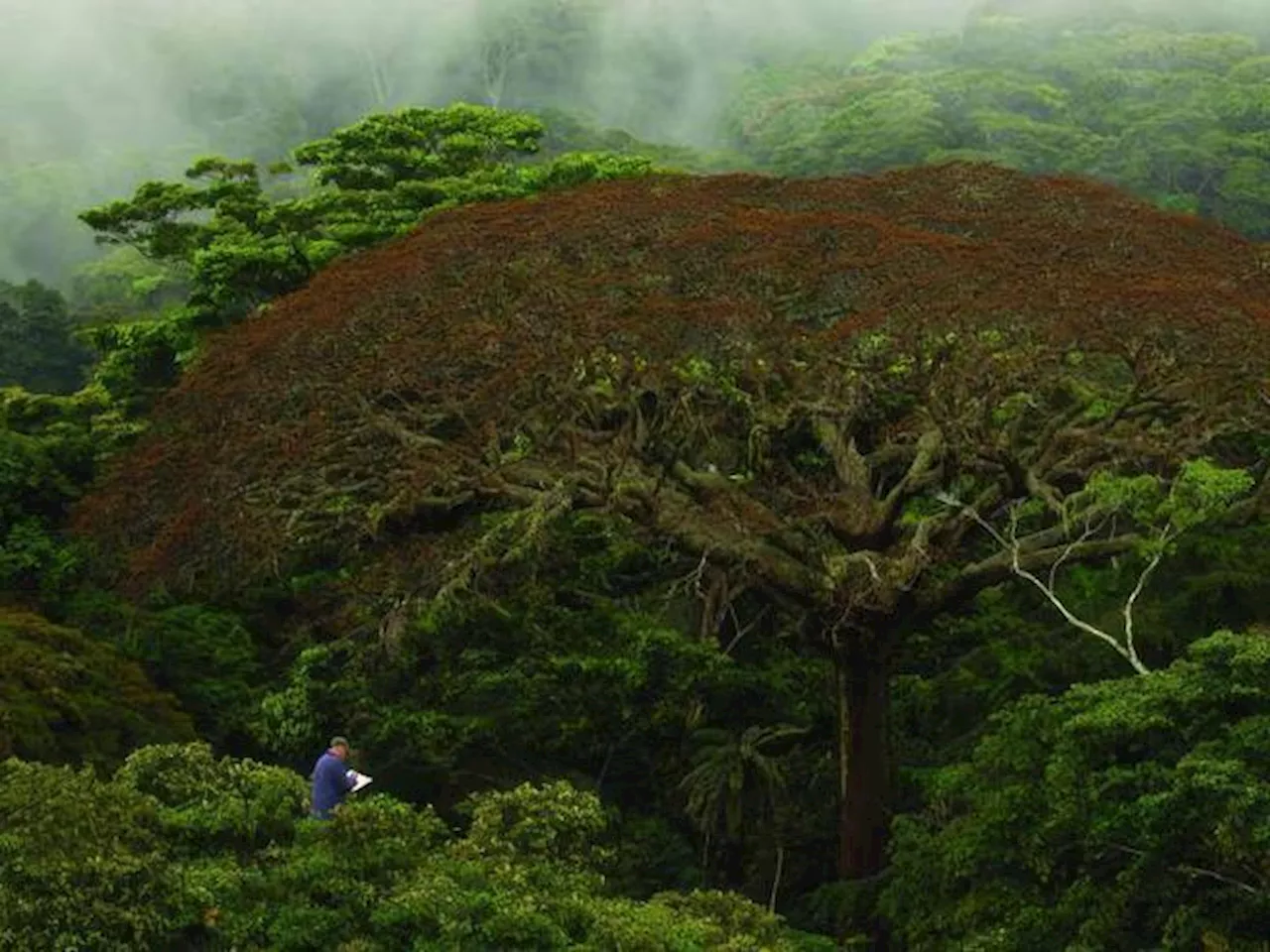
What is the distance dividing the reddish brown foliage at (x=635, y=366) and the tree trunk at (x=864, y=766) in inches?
46.6

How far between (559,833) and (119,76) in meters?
80.6

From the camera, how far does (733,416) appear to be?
1460 centimetres

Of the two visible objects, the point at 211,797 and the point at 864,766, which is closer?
the point at 211,797

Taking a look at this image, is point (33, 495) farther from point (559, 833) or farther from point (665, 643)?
point (559, 833)

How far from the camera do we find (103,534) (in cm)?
1429

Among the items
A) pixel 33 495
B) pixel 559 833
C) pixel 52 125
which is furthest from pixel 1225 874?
pixel 52 125

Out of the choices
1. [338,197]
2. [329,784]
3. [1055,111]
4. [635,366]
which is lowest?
[329,784]

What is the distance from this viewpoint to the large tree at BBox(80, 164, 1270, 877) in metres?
13.1

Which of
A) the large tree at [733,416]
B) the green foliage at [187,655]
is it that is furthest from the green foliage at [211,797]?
the green foliage at [187,655]

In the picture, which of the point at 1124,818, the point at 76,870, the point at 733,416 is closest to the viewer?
the point at 76,870

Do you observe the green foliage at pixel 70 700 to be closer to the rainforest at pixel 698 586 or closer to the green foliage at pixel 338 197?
the rainforest at pixel 698 586

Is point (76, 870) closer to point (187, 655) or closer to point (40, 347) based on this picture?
point (187, 655)

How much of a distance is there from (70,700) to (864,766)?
6.28m

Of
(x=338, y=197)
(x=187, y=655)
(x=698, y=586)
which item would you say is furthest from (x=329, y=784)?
(x=338, y=197)
